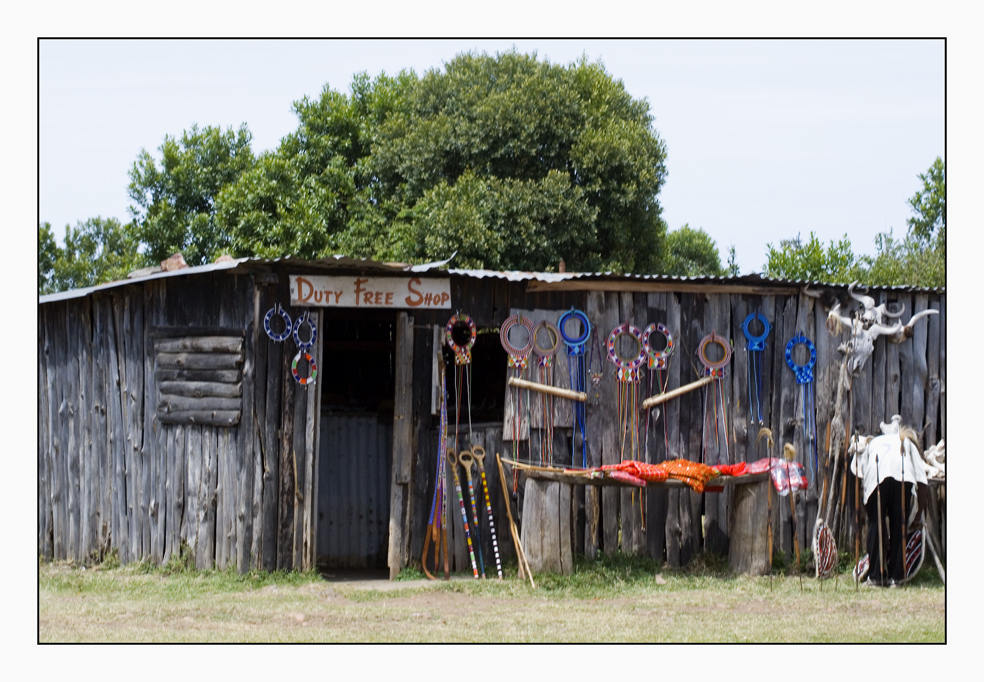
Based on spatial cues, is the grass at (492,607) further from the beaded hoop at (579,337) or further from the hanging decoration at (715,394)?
the beaded hoop at (579,337)

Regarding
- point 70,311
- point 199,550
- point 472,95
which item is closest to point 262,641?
point 199,550

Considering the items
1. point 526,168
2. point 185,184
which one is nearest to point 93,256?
point 185,184

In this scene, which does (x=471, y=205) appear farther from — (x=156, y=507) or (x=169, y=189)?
(x=156, y=507)

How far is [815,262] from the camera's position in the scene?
2433 centimetres

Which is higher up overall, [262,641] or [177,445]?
[177,445]

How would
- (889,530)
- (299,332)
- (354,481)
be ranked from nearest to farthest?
(889,530) → (299,332) → (354,481)

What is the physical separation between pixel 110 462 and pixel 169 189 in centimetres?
1791

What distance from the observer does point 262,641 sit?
821 cm

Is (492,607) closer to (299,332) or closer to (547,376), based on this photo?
(547,376)

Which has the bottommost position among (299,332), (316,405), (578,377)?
(316,405)

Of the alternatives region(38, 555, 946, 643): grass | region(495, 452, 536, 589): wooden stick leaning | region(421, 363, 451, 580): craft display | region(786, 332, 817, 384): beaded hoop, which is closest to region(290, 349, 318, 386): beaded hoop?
region(421, 363, 451, 580): craft display

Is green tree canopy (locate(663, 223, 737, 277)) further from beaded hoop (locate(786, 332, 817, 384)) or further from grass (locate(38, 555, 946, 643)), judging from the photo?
grass (locate(38, 555, 946, 643))

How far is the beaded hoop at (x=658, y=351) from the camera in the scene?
11.1 metres

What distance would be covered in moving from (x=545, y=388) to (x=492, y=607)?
7.66 feet
